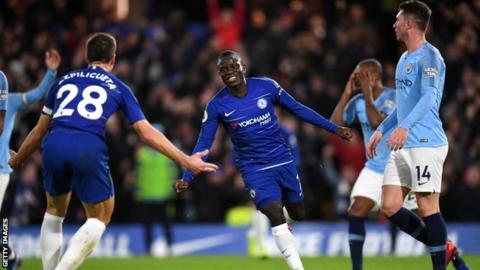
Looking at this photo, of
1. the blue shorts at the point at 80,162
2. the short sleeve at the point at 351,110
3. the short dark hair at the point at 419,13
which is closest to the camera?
the blue shorts at the point at 80,162

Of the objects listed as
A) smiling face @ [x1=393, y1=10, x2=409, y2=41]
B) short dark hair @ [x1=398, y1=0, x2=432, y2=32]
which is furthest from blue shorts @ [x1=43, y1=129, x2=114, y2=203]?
short dark hair @ [x1=398, y1=0, x2=432, y2=32]

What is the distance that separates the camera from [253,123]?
9.05m

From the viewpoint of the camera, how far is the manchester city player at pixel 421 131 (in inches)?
309

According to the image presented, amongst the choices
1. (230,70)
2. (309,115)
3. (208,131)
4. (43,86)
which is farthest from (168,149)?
(43,86)

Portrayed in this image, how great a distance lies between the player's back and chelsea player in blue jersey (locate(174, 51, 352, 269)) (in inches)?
33.9

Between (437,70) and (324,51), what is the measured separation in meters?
10.1

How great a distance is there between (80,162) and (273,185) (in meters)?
2.30

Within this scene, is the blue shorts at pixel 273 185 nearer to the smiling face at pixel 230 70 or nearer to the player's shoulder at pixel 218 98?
the player's shoulder at pixel 218 98

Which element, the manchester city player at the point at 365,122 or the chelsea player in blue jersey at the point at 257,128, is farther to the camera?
the manchester city player at the point at 365,122

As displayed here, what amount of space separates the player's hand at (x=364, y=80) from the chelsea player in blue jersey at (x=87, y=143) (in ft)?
9.02

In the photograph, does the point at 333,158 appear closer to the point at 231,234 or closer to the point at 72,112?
the point at 231,234

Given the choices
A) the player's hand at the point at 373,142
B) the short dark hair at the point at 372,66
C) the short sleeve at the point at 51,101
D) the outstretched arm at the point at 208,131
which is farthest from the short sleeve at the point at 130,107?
the short dark hair at the point at 372,66

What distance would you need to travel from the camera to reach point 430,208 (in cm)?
796

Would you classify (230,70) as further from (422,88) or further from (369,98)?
(422,88)
